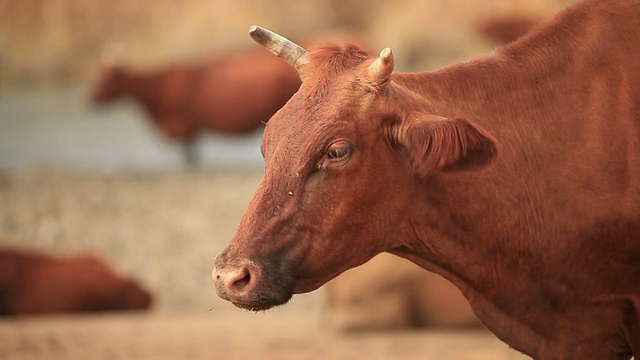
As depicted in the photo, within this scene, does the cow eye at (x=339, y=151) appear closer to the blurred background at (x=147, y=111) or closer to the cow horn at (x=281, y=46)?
the cow horn at (x=281, y=46)

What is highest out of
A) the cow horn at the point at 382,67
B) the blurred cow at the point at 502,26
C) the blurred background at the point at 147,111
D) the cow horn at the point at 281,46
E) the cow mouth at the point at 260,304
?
the blurred cow at the point at 502,26

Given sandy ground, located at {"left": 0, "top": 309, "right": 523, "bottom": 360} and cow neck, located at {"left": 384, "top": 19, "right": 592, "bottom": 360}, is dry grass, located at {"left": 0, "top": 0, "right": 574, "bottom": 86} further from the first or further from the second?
cow neck, located at {"left": 384, "top": 19, "right": 592, "bottom": 360}

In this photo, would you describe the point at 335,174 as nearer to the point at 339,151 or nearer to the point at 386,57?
the point at 339,151

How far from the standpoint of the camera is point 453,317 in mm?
10906

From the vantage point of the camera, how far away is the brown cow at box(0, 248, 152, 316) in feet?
41.4

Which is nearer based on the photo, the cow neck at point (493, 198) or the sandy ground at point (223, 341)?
the cow neck at point (493, 198)

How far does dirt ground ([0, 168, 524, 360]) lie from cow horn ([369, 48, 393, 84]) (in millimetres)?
1384

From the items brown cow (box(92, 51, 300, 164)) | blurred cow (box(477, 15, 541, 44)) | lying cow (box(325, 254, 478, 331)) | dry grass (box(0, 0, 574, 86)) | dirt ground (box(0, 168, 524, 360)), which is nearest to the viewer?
dirt ground (box(0, 168, 524, 360))

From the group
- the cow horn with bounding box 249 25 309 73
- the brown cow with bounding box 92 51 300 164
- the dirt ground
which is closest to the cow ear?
the cow horn with bounding box 249 25 309 73

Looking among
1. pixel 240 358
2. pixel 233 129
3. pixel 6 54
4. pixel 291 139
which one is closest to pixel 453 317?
pixel 240 358

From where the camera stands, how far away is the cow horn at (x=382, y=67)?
5207 millimetres

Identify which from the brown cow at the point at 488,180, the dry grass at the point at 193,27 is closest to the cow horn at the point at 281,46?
the brown cow at the point at 488,180

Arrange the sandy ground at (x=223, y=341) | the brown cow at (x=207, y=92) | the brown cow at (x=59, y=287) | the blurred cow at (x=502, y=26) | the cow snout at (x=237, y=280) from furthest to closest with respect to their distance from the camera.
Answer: the brown cow at (x=207, y=92) < the blurred cow at (x=502, y=26) < the brown cow at (x=59, y=287) < the sandy ground at (x=223, y=341) < the cow snout at (x=237, y=280)

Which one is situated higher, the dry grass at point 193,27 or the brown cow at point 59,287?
the dry grass at point 193,27
